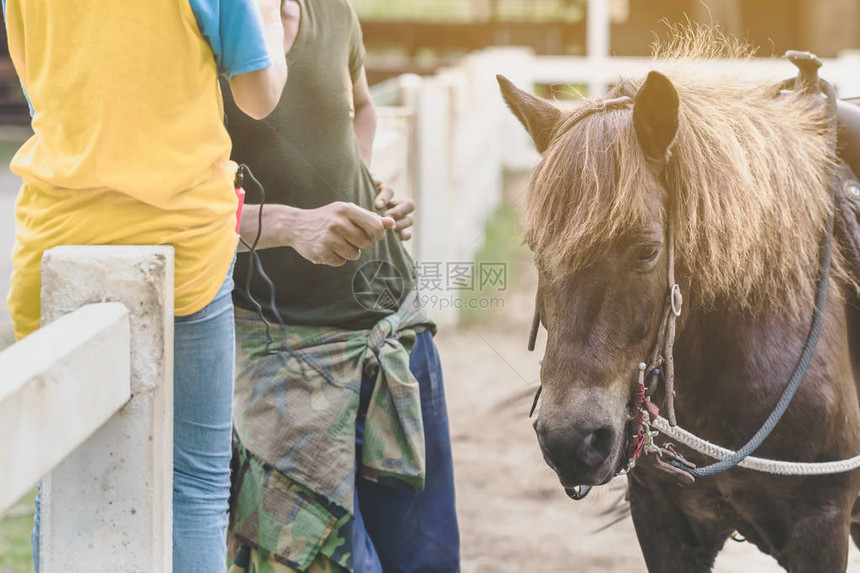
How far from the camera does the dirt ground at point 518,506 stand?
3791mm

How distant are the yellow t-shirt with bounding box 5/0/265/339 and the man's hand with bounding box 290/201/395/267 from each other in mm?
398

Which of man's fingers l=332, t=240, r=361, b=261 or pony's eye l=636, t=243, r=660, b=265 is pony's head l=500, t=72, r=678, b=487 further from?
man's fingers l=332, t=240, r=361, b=261

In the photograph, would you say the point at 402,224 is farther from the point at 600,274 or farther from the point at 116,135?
the point at 116,135

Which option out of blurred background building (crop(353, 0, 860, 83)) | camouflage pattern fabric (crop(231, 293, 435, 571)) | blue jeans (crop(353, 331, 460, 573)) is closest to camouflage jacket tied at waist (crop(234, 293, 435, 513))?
camouflage pattern fabric (crop(231, 293, 435, 571))

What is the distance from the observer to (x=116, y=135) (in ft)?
5.61

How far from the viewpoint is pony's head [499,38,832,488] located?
198 cm

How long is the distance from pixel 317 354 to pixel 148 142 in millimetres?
889

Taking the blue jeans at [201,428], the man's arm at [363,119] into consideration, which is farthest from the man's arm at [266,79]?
the man's arm at [363,119]

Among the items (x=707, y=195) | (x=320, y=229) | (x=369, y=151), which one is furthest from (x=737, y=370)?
(x=369, y=151)

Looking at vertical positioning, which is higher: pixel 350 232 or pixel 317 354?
pixel 350 232

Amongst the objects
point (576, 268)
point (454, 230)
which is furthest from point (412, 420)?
point (454, 230)

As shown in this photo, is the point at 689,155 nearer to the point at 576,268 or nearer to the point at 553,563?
the point at 576,268

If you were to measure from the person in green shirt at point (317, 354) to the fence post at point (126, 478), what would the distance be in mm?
673

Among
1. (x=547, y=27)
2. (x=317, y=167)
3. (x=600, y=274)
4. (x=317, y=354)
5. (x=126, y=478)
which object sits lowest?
(x=547, y=27)
